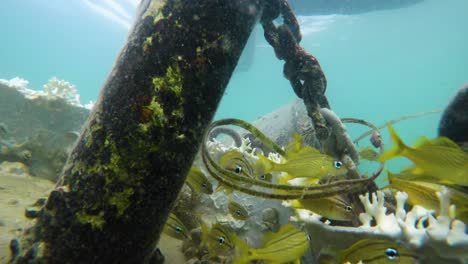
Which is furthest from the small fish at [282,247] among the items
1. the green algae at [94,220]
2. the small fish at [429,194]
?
the green algae at [94,220]

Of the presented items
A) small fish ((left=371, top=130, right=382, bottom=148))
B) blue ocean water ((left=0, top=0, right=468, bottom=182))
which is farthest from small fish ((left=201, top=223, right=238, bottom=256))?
blue ocean water ((left=0, top=0, right=468, bottom=182))

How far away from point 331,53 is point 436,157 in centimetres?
6376

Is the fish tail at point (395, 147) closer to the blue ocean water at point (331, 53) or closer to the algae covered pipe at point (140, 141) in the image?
the algae covered pipe at point (140, 141)

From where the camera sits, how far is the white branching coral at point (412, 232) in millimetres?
1445

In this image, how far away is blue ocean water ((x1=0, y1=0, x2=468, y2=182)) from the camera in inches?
1598

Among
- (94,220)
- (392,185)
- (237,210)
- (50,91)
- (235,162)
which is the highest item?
(392,185)

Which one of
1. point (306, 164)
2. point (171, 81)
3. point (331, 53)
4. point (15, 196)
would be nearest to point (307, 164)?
point (306, 164)

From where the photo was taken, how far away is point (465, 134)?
8.46 ft

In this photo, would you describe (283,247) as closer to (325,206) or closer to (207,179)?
(325,206)

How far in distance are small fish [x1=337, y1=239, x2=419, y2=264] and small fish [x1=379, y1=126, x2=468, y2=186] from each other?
1.60 feet

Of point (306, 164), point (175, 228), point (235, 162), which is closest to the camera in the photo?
point (306, 164)

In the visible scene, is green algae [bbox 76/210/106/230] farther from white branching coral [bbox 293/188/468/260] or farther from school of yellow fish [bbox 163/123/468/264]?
white branching coral [bbox 293/188/468/260]

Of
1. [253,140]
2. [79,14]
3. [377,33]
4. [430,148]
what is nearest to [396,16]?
[377,33]

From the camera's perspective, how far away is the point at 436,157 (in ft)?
5.03
